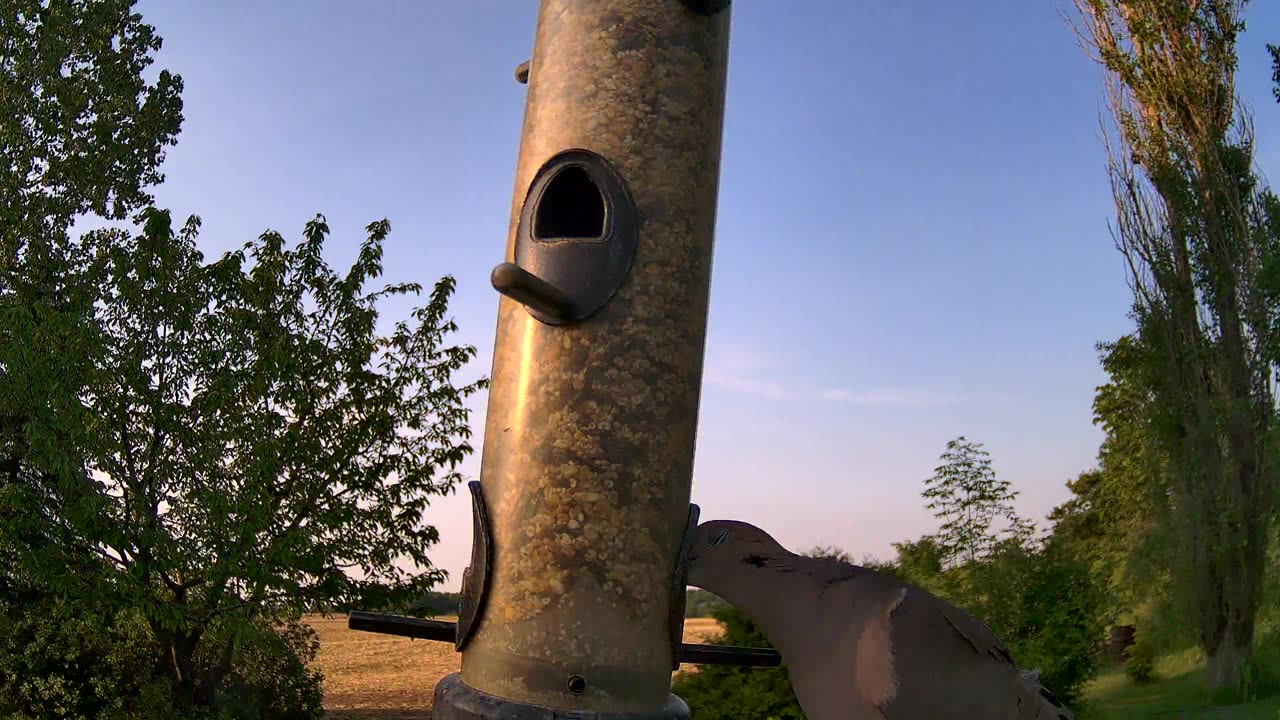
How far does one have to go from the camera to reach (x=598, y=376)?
2879mm

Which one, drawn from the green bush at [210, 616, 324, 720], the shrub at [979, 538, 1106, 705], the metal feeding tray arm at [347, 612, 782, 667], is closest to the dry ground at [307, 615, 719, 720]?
the green bush at [210, 616, 324, 720]

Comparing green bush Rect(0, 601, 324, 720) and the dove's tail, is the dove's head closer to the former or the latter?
the dove's tail

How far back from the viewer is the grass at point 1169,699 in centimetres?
1402

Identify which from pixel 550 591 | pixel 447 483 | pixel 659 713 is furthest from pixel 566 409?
pixel 447 483

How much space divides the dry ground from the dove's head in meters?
10.6

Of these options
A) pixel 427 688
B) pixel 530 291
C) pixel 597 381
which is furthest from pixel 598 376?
pixel 427 688

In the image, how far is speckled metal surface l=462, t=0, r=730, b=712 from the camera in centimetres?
273

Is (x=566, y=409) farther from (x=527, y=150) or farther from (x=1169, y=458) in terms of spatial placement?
(x=1169, y=458)

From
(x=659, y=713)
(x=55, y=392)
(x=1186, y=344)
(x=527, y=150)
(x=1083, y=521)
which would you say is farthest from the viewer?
(x=1083, y=521)

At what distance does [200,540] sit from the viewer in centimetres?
976

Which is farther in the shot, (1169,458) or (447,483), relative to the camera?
(1169,458)

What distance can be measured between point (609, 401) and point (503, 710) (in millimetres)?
890

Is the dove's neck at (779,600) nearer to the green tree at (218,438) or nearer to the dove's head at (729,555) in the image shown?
the dove's head at (729,555)

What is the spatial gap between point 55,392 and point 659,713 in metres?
8.48
